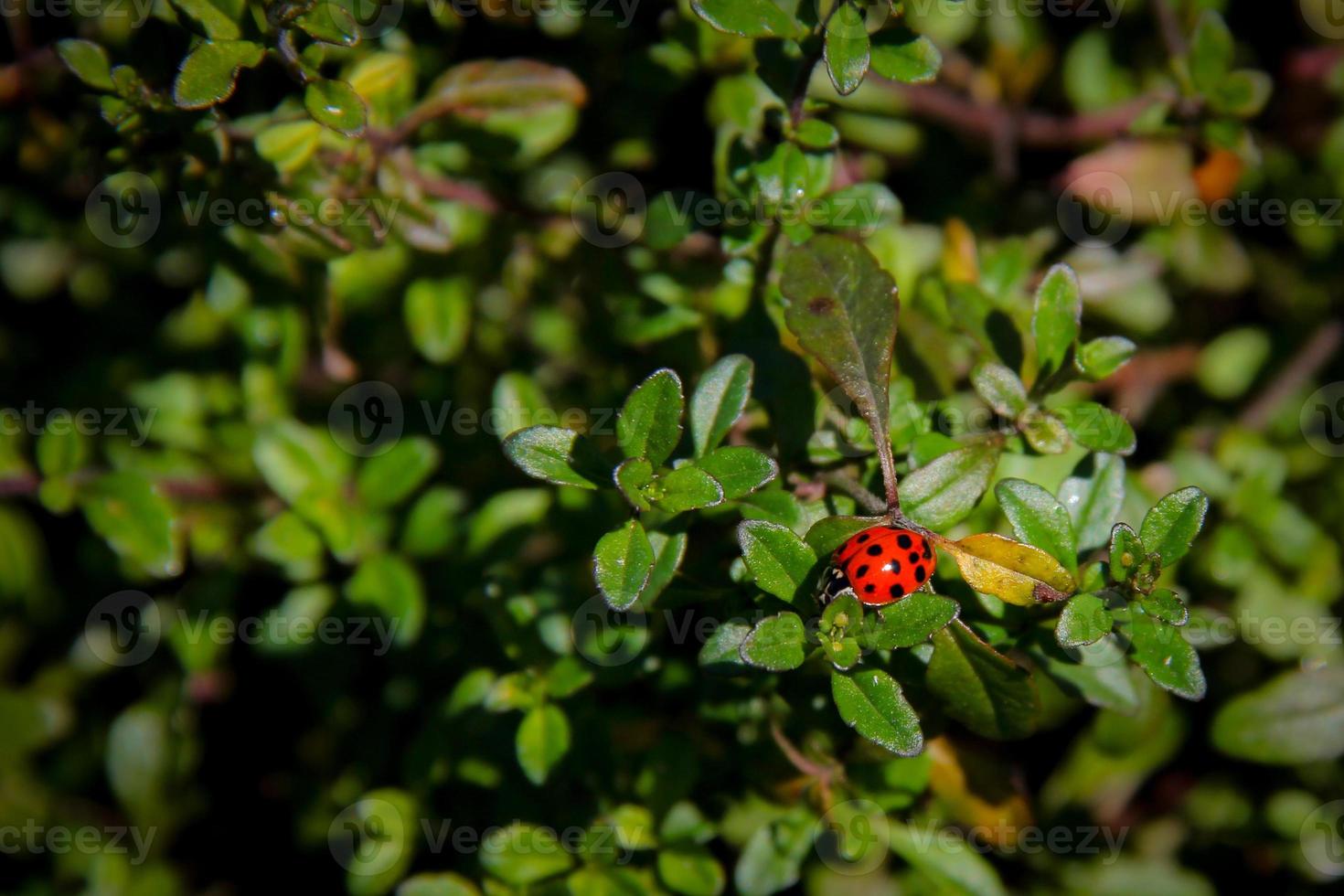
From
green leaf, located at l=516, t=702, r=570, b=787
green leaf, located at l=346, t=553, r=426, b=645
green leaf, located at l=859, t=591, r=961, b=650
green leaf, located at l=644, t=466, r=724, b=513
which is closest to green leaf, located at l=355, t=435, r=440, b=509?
green leaf, located at l=346, t=553, r=426, b=645

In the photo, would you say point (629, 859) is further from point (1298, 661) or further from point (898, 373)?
point (1298, 661)

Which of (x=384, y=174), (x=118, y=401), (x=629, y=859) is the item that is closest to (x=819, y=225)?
(x=384, y=174)

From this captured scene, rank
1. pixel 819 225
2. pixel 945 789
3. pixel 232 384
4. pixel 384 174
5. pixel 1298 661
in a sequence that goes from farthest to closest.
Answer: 1. pixel 232 384
2. pixel 1298 661
3. pixel 384 174
4. pixel 945 789
5. pixel 819 225

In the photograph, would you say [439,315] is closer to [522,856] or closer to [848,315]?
[848,315]

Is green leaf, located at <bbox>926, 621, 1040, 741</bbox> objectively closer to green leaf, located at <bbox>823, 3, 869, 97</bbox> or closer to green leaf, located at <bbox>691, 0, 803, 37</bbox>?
green leaf, located at <bbox>823, 3, 869, 97</bbox>

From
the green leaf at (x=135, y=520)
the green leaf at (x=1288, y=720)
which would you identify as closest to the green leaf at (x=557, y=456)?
the green leaf at (x=135, y=520)

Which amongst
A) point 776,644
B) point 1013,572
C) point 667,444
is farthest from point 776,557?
point 1013,572

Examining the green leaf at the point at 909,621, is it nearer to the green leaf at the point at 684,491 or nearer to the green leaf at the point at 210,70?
the green leaf at the point at 684,491
